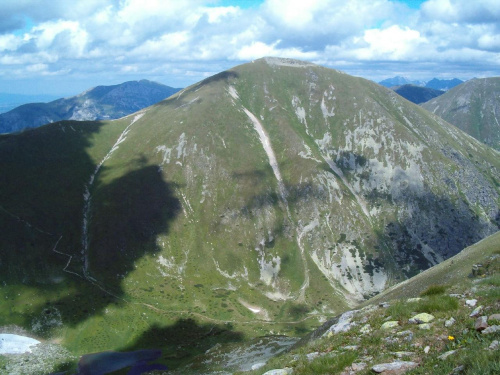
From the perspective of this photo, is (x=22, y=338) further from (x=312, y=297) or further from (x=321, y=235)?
(x=321, y=235)

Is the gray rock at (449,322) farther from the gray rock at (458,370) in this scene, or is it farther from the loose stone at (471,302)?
the gray rock at (458,370)

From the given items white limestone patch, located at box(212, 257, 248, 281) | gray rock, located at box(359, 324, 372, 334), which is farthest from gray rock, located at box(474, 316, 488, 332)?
white limestone patch, located at box(212, 257, 248, 281)

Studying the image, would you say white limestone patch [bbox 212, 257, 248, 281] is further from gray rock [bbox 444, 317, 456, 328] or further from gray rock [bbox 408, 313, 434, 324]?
gray rock [bbox 444, 317, 456, 328]

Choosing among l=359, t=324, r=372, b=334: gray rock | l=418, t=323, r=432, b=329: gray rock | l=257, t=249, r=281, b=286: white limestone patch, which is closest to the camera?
l=418, t=323, r=432, b=329: gray rock

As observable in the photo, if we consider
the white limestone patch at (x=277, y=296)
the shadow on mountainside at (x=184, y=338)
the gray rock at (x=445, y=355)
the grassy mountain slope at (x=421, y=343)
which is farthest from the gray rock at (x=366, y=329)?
the white limestone patch at (x=277, y=296)

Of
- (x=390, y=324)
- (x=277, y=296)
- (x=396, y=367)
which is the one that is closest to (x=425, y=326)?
(x=390, y=324)

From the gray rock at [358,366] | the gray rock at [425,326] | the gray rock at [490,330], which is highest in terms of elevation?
the gray rock at [490,330]
